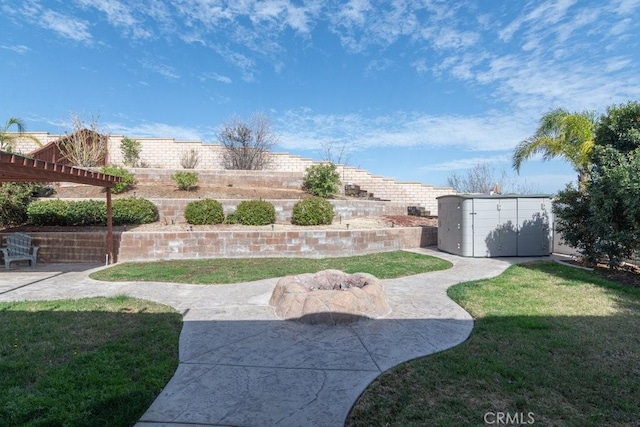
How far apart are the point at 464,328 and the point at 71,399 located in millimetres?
4018

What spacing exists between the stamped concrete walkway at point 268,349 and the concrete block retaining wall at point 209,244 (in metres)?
3.00

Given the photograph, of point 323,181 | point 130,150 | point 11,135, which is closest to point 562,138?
point 323,181

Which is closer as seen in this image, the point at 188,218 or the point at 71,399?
the point at 71,399

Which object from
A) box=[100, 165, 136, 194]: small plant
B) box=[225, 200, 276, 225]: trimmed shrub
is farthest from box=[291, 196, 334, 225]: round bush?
box=[100, 165, 136, 194]: small plant

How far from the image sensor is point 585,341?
390 centimetres

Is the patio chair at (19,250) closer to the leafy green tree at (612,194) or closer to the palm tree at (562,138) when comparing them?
the leafy green tree at (612,194)

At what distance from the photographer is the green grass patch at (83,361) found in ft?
8.63

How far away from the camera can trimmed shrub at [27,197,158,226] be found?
10656mm

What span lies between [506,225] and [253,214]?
7494 millimetres

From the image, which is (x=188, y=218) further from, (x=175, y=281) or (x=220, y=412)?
(x=220, y=412)

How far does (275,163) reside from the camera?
19328mm

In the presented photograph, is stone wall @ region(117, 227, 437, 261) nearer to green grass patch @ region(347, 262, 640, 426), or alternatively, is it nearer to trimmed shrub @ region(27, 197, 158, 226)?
trimmed shrub @ region(27, 197, 158, 226)

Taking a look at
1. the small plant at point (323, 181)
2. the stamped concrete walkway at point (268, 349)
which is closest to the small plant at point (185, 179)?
the small plant at point (323, 181)

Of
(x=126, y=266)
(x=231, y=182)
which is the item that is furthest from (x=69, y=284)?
(x=231, y=182)
